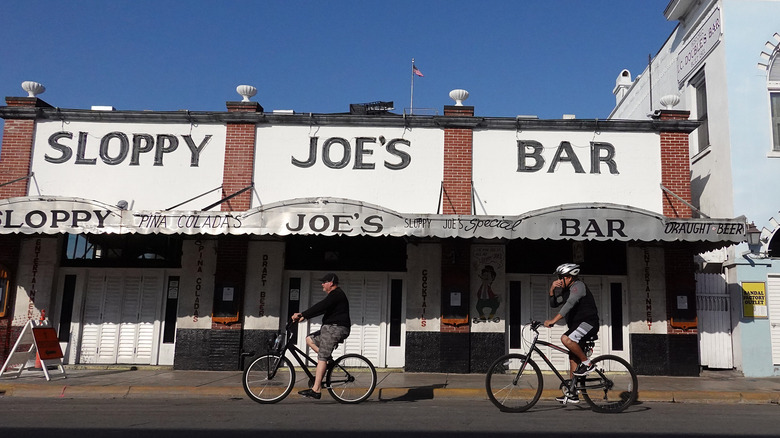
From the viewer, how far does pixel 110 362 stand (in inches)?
504

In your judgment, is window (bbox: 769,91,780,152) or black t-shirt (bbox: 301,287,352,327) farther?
window (bbox: 769,91,780,152)

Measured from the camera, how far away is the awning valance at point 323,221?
35.3 feet

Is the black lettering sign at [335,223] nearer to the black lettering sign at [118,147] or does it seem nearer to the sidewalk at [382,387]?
the sidewalk at [382,387]

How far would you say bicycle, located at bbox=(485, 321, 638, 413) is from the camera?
7.77 meters

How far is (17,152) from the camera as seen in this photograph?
12906mm

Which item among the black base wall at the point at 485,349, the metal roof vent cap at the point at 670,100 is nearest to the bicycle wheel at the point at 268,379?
the black base wall at the point at 485,349

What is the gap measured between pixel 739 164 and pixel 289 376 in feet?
34.6

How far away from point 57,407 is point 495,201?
8.36 meters

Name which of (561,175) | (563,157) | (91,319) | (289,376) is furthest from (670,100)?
(91,319)

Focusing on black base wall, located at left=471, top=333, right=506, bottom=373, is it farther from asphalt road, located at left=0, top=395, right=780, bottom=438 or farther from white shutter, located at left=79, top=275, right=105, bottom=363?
white shutter, located at left=79, top=275, right=105, bottom=363

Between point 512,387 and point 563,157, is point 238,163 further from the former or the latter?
point 512,387

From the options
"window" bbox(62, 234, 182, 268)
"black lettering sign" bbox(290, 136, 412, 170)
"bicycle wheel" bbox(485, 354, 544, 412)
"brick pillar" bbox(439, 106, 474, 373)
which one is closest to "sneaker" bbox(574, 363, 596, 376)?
"bicycle wheel" bbox(485, 354, 544, 412)

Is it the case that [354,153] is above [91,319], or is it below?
above

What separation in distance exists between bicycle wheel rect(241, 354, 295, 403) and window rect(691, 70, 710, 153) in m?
11.4
